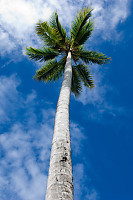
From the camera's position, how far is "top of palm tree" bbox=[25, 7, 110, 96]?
9.39 meters

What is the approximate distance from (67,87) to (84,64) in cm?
506

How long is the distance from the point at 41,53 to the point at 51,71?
4.48 feet

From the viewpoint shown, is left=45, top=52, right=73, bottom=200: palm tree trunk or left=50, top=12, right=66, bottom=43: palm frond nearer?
left=45, top=52, right=73, bottom=200: palm tree trunk

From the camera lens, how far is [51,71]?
1039 cm

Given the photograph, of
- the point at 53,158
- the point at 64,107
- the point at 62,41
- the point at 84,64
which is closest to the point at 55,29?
the point at 62,41

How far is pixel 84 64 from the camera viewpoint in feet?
33.8

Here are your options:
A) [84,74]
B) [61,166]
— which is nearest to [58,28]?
[84,74]

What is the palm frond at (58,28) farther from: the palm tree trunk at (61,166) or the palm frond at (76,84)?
the palm tree trunk at (61,166)

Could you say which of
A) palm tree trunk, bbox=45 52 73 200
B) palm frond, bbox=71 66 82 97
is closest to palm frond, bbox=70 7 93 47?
palm frond, bbox=71 66 82 97

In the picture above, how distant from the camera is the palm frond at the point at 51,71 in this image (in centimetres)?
999

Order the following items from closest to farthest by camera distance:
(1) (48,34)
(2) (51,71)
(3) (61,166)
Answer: (3) (61,166), (1) (48,34), (2) (51,71)

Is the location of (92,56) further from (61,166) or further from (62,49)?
(61,166)

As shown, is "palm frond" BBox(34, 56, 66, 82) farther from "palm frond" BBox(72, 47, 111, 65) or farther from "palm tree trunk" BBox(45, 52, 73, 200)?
"palm tree trunk" BBox(45, 52, 73, 200)

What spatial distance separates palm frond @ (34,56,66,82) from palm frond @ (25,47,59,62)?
0.38 meters
